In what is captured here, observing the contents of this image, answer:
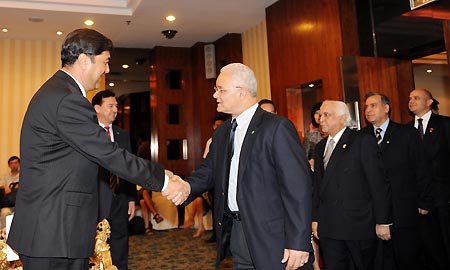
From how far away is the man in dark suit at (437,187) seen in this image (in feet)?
12.8

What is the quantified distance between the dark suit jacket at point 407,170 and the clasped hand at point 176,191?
2.00 m

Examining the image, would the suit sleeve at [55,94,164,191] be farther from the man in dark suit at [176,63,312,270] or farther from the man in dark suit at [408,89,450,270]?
→ the man in dark suit at [408,89,450,270]

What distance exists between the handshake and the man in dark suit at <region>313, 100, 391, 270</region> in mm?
1224

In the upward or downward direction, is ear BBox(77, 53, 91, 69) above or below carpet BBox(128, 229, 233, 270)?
above

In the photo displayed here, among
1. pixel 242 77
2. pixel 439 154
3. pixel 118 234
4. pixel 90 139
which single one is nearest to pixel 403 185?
pixel 439 154

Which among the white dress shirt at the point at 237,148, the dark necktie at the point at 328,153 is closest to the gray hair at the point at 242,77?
the white dress shirt at the point at 237,148

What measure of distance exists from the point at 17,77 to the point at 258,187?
7223 mm

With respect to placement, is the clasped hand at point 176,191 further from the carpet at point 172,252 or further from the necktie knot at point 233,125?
the carpet at point 172,252

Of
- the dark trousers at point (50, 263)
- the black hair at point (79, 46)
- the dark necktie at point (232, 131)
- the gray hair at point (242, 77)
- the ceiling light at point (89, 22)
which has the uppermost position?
the ceiling light at point (89, 22)

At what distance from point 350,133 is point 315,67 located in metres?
2.76

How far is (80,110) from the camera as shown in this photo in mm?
1840

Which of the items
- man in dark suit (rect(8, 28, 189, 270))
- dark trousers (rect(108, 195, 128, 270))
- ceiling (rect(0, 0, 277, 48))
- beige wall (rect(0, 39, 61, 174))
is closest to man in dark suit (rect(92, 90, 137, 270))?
dark trousers (rect(108, 195, 128, 270))

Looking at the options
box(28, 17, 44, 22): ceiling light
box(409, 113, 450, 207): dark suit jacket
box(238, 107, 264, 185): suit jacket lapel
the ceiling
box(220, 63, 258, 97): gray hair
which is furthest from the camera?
box(28, 17, 44, 22): ceiling light

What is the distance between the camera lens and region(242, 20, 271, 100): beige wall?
24.1 feet
